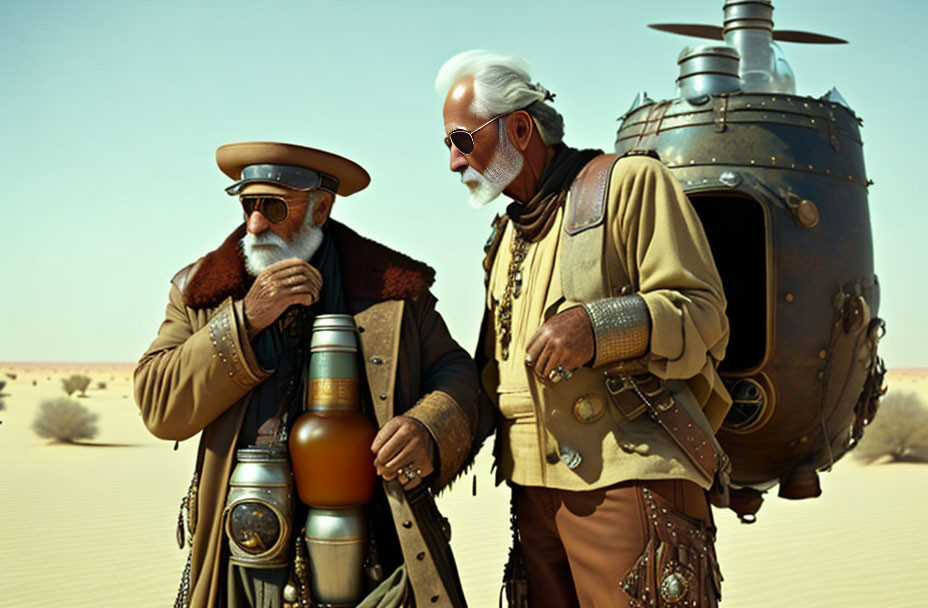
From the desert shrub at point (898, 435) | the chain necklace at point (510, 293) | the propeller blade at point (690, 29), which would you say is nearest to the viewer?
the chain necklace at point (510, 293)

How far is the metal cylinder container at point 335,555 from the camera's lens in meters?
3.46

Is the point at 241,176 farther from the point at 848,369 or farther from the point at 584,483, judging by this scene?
the point at 848,369

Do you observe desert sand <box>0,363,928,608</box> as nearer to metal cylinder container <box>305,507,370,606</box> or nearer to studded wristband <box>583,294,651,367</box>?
metal cylinder container <box>305,507,370,606</box>

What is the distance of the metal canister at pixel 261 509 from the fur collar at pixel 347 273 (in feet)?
2.11

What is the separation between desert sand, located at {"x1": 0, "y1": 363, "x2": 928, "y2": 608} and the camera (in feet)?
31.0

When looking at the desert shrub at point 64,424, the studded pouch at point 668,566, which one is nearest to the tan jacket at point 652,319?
the studded pouch at point 668,566

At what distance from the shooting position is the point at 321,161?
149 inches

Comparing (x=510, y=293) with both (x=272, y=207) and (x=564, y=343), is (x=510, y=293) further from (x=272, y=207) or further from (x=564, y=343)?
Result: (x=272, y=207)

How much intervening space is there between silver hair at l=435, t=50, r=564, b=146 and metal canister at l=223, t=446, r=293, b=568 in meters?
1.47

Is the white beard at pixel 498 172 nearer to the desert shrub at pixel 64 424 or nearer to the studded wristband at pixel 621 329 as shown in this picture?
the studded wristband at pixel 621 329

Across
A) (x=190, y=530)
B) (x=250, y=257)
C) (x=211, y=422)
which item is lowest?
(x=190, y=530)

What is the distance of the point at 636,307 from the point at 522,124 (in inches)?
34.8

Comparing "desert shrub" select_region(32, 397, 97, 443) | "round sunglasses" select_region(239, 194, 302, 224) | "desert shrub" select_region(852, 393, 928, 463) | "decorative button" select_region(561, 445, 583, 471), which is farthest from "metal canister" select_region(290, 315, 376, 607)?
"desert shrub" select_region(32, 397, 97, 443)

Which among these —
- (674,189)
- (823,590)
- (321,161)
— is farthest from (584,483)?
(823,590)
